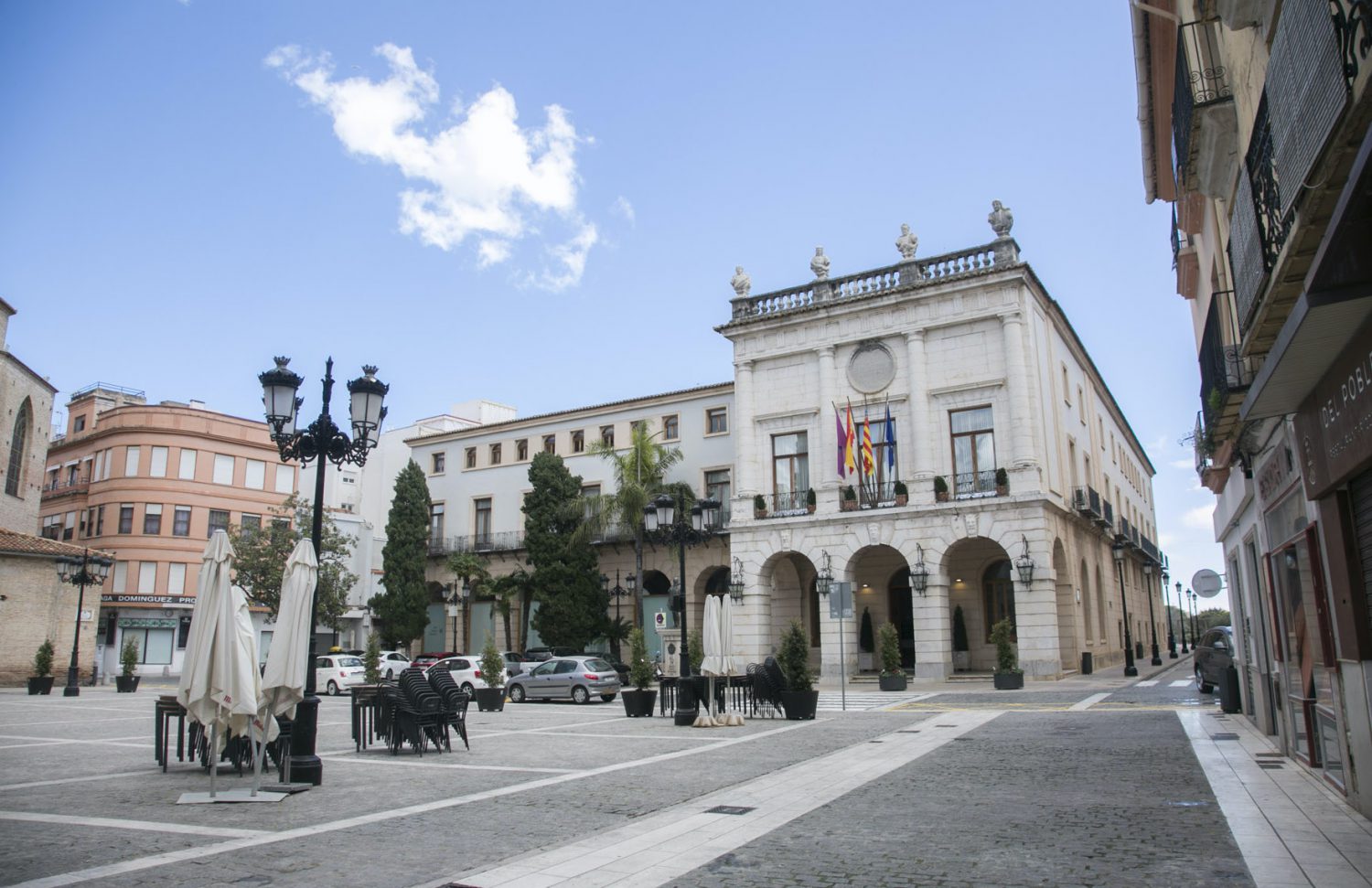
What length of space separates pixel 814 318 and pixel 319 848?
3000 cm

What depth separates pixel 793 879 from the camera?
5859mm

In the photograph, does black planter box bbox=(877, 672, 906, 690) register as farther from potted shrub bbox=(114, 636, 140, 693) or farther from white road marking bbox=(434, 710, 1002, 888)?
potted shrub bbox=(114, 636, 140, 693)

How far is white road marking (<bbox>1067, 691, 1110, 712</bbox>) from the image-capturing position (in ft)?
61.5

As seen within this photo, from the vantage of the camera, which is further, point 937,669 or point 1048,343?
point 1048,343

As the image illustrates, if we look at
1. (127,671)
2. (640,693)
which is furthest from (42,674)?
(640,693)

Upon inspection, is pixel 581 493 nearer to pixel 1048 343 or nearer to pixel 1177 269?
pixel 1048 343

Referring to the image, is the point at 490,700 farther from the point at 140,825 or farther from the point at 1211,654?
the point at 1211,654

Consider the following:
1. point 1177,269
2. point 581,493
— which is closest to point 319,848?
point 1177,269

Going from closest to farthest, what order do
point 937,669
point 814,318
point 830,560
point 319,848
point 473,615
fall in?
point 319,848
point 937,669
point 830,560
point 814,318
point 473,615

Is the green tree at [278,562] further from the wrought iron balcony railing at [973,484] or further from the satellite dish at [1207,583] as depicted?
the satellite dish at [1207,583]

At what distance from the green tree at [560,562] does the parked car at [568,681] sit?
11.1 meters

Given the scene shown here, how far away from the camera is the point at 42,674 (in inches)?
1154

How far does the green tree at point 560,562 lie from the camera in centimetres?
3947

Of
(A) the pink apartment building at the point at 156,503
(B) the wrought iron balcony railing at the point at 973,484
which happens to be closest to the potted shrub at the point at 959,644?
(B) the wrought iron balcony railing at the point at 973,484
